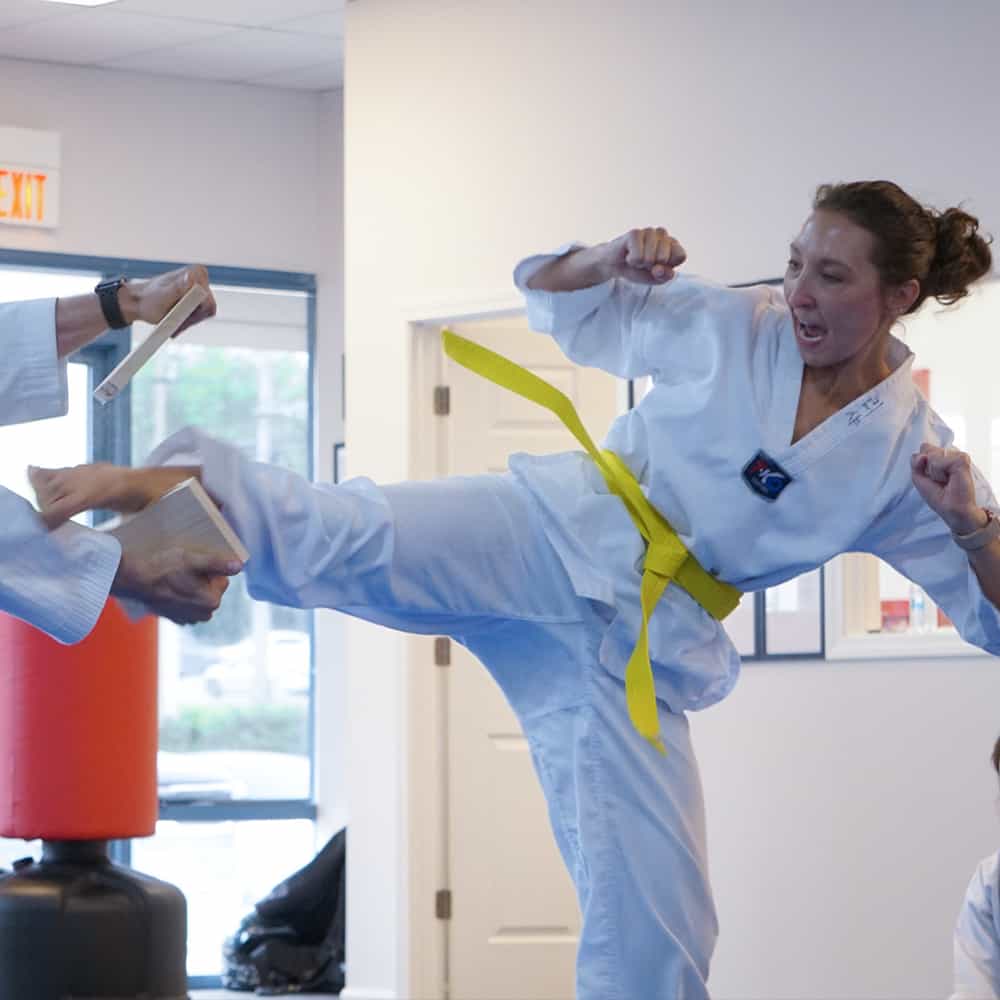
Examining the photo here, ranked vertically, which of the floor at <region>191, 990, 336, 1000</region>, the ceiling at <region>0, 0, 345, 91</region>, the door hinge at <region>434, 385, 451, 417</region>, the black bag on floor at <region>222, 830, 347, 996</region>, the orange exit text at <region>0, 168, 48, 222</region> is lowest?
the floor at <region>191, 990, 336, 1000</region>

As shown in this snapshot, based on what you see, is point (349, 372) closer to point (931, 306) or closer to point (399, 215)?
point (399, 215)

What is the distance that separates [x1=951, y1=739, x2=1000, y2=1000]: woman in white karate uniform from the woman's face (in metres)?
0.75

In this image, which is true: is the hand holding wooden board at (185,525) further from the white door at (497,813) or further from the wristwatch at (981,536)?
the white door at (497,813)

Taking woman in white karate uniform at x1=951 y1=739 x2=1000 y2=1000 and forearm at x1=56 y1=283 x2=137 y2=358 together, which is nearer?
forearm at x1=56 y1=283 x2=137 y2=358

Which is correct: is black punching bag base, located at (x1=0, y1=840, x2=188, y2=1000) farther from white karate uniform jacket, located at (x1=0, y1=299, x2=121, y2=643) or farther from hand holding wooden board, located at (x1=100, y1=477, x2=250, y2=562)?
hand holding wooden board, located at (x1=100, y1=477, x2=250, y2=562)

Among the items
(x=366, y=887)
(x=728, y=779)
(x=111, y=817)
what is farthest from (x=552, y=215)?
(x=111, y=817)

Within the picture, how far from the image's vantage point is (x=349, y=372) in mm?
5523

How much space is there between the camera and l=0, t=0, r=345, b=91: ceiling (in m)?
5.93

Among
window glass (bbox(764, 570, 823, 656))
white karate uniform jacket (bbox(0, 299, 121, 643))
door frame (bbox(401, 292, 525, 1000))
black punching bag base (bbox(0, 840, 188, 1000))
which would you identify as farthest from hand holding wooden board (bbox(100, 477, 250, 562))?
door frame (bbox(401, 292, 525, 1000))

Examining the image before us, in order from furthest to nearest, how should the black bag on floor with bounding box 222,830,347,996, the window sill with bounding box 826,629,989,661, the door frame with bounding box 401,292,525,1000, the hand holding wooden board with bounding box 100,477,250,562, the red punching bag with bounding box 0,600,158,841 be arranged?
1. the black bag on floor with bounding box 222,830,347,996
2. the door frame with bounding box 401,292,525,1000
3. the window sill with bounding box 826,629,989,661
4. the red punching bag with bounding box 0,600,158,841
5. the hand holding wooden board with bounding box 100,477,250,562

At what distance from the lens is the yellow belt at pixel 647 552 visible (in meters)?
2.38

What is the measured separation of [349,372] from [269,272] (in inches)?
51.1

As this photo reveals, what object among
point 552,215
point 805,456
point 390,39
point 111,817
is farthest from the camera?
point 390,39

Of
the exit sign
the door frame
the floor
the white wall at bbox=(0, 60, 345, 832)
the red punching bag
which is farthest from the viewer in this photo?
the white wall at bbox=(0, 60, 345, 832)
